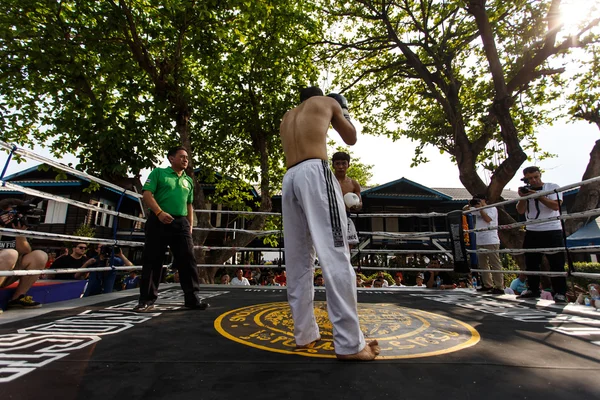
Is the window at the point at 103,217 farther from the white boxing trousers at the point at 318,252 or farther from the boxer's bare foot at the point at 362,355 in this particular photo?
the boxer's bare foot at the point at 362,355

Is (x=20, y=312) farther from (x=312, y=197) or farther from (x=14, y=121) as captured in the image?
(x=14, y=121)

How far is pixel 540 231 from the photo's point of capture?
12.8 ft

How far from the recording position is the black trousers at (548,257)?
142 inches

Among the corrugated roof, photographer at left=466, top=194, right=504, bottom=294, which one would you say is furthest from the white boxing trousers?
the corrugated roof

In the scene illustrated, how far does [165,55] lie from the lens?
7906mm

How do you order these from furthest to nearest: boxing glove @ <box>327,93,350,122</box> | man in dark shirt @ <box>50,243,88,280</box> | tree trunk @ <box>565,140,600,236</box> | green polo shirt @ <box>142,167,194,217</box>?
tree trunk @ <box>565,140,600,236</box>, man in dark shirt @ <box>50,243,88,280</box>, green polo shirt @ <box>142,167,194,217</box>, boxing glove @ <box>327,93,350,122</box>

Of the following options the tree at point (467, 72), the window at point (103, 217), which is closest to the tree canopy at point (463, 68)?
the tree at point (467, 72)

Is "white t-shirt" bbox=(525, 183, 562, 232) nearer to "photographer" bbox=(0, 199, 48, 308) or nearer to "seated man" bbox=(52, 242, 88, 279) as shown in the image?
"photographer" bbox=(0, 199, 48, 308)

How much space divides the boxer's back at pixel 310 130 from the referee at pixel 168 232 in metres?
1.55

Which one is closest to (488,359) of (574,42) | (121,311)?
(121,311)

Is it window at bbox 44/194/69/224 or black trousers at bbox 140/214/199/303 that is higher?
window at bbox 44/194/69/224

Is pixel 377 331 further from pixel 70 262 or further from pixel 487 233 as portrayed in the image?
pixel 70 262

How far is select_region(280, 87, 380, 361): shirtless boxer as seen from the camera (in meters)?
1.60

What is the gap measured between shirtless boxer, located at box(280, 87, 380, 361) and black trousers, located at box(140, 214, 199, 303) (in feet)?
5.04
